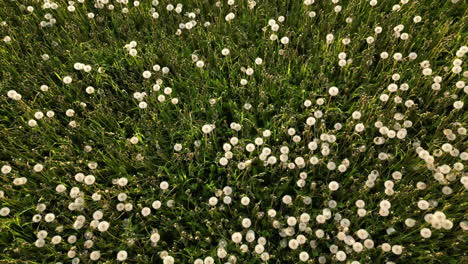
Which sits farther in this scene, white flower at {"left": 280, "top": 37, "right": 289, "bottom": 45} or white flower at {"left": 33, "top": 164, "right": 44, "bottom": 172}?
white flower at {"left": 280, "top": 37, "right": 289, "bottom": 45}

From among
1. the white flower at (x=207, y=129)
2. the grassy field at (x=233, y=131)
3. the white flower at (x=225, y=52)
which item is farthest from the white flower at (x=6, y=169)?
the white flower at (x=225, y=52)

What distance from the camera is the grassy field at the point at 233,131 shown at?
7.88 feet

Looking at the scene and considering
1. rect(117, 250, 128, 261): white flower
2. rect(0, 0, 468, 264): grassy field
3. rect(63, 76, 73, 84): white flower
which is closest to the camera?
rect(117, 250, 128, 261): white flower

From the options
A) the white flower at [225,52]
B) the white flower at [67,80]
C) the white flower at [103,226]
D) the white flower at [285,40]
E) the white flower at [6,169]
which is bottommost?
the white flower at [103,226]

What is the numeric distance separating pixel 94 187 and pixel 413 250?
2118 mm

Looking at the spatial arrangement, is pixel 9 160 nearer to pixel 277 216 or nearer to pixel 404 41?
pixel 277 216

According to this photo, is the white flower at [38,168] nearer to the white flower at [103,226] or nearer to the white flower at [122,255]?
the white flower at [103,226]

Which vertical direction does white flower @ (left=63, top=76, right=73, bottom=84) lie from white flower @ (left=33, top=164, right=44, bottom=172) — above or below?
above

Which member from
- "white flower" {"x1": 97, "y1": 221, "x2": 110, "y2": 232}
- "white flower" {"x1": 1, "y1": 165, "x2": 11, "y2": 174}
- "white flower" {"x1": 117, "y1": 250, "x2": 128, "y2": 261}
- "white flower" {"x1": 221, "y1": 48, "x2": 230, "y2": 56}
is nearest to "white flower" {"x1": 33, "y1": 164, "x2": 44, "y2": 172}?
"white flower" {"x1": 1, "y1": 165, "x2": 11, "y2": 174}

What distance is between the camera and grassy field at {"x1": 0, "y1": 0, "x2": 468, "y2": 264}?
240 centimetres

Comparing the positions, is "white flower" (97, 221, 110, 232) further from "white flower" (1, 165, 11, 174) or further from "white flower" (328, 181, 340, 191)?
"white flower" (328, 181, 340, 191)

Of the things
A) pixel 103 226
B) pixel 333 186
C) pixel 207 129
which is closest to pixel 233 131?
pixel 207 129

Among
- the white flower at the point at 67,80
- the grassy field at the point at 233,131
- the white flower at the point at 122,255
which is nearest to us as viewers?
the white flower at the point at 122,255

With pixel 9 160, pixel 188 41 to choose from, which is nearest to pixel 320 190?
pixel 188 41
